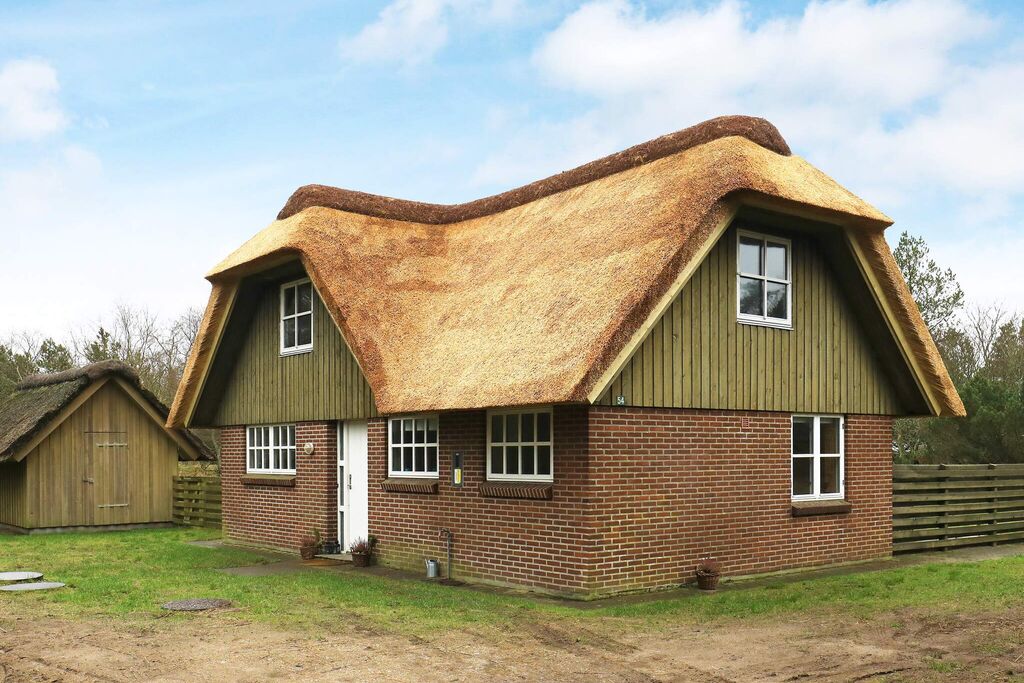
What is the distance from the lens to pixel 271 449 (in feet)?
61.5

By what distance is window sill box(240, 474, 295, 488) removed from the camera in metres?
18.0

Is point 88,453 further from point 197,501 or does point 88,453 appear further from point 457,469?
point 457,469

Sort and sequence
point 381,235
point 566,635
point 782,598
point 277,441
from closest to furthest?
point 566,635 → point 782,598 → point 381,235 → point 277,441

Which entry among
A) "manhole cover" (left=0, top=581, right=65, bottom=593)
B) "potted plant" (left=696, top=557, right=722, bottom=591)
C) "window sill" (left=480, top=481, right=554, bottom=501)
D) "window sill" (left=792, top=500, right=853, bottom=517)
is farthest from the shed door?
"window sill" (left=792, top=500, right=853, bottom=517)

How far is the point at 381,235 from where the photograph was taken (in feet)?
57.0

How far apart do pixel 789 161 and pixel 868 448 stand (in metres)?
4.80

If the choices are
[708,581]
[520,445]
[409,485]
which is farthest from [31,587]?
[708,581]

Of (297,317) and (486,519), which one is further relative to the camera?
(297,317)

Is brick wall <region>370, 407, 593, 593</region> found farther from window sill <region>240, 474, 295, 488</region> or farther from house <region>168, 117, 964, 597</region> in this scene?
window sill <region>240, 474, 295, 488</region>

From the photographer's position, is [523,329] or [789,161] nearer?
[523,329]

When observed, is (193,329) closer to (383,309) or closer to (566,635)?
(383,309)

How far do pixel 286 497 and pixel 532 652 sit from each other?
9714 mm

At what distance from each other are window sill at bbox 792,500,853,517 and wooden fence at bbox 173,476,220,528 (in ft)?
45.4

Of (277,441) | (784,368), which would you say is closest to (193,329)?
(277,441)
